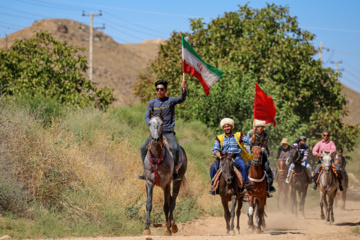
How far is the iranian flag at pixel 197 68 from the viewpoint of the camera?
14316mm

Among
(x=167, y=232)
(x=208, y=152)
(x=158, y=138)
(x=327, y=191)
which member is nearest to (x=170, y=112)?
(x=158, y=138)

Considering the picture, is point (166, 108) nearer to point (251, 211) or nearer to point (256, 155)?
point (256, 155)

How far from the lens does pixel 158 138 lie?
11547 millimetres

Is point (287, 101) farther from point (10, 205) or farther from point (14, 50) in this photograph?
point (10, 205)

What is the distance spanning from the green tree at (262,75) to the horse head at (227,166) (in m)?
15.7

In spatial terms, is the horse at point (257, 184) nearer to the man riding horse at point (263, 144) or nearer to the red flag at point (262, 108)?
the man riding horse at point (263, 144)

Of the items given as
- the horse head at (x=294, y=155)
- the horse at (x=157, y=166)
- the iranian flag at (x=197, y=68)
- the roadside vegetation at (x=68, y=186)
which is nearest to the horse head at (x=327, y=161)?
the horse head at (x=294, y=155)

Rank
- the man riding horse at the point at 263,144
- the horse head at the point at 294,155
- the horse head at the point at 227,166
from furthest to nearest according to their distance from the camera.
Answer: the horse head at the point at 294,155 < the man riding horse at the point at 263,144 < the horse head at the point at 227,166

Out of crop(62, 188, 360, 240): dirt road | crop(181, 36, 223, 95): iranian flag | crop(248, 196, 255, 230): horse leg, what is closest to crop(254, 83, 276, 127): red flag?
crop(181, 36, 223, 95): iranian flag

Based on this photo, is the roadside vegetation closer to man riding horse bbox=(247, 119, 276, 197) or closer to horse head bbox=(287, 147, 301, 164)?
man riding horse bbox=(247, 119, 276, 197)

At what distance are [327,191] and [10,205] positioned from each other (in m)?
10.8

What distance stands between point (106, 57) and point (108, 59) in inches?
47.9

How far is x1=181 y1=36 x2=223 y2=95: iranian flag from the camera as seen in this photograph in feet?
Result: 47.0

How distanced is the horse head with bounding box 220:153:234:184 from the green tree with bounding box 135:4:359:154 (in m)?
15.7
